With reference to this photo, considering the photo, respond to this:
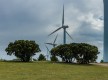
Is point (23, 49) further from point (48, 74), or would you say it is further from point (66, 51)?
point (48, 74)

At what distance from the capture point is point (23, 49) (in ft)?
373

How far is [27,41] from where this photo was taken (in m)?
119

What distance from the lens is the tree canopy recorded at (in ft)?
369

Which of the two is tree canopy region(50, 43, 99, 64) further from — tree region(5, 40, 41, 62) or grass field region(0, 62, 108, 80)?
grass field region(0, 62, 108, 80)

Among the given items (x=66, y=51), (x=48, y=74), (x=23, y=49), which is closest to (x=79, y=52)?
(x=66, y=51)

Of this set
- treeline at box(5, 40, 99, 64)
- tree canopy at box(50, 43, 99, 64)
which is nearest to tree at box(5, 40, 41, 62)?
treeline at box(5, 40, 99, 64)

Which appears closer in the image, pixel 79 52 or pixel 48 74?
pixel 48 74

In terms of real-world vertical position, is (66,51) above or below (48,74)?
above

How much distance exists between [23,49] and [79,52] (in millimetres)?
19101

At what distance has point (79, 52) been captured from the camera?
114m

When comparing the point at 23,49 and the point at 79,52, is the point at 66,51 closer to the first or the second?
the point at 79,52

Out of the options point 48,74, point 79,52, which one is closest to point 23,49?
point 79,52

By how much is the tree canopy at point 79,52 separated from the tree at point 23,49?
31.7ft

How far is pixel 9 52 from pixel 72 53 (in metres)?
22.0
